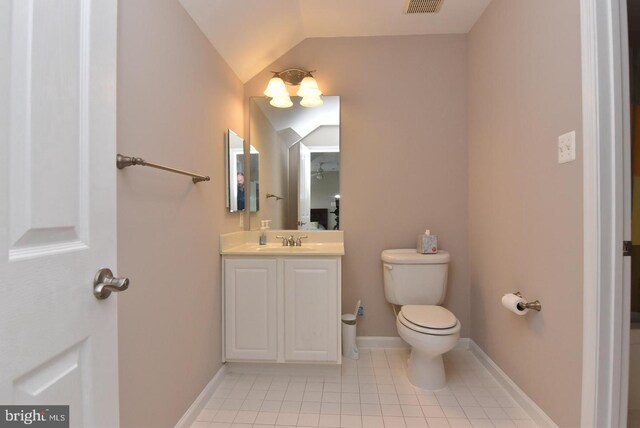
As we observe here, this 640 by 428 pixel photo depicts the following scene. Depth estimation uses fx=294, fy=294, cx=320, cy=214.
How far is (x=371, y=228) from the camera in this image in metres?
2.26

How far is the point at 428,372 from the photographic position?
1.72 metres

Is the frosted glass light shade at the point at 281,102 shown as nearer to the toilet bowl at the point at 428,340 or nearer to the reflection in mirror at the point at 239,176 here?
the reflection in mirror at the point at 239,176

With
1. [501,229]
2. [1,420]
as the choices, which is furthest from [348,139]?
[1,420]

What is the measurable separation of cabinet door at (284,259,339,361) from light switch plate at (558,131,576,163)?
4.00ft

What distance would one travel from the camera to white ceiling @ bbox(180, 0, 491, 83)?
1647 mm

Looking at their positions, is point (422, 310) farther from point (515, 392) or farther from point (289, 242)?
point (289, 242)

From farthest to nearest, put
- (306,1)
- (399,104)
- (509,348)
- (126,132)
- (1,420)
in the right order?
1. (399,104)
2. (306,1)
3. (509,348)
4. (126,132)
5. (1,420)

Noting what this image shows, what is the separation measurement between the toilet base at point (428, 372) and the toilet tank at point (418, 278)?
370 millimetres

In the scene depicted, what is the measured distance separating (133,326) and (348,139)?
178 centimetres

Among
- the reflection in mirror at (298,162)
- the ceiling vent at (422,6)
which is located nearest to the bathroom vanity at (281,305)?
the reflection in mirror at (298,162)

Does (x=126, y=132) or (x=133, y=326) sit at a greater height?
(x=126, y=132)

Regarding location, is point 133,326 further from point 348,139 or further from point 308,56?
point 308,56

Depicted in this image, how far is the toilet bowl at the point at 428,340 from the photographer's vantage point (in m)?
1.61

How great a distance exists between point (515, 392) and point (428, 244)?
94 cm
